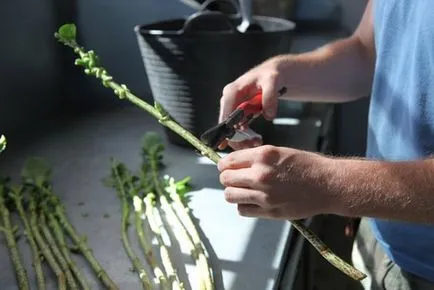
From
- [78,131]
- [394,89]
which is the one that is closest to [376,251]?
[394,89]

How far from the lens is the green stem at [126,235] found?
2.71 ft

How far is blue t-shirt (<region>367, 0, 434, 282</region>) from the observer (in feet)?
2.65

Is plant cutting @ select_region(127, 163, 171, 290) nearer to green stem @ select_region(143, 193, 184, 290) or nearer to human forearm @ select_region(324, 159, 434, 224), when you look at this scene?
green stem @ select_region(143, 193, 184, 290)

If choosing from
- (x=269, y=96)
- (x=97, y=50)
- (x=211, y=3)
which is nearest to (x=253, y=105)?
(x=269, y=96)

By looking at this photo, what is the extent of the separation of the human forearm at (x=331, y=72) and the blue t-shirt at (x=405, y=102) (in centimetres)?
12

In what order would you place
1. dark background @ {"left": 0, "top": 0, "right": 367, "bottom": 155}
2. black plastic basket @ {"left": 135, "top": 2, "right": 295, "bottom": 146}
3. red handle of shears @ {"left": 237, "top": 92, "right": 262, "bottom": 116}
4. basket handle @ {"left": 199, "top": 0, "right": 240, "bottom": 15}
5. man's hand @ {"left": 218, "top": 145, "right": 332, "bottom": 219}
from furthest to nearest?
dark background @ {"left": 0, "top": 0, "right": 367, "bottom": 155} < basket handle @ {"left": 199, "top": 0, "right": 240, "bottom": 15} < black plastic basket @ {"left": 135, "top": 2, "right": 295, "bottom": 146} < red handle of shears @ {"left": 237, "top": 92, "right": 262, "bottom": 116} < man's hand @ {"left": 218, "top": 145, "right": 332, "bottom": 219}

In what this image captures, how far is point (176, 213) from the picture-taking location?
103 cm

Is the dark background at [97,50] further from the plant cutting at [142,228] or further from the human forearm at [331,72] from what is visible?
the human forearm at [331,72]

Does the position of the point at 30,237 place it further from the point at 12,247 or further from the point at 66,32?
the point at 66,32

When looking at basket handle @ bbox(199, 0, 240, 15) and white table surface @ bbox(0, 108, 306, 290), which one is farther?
basket handle @ bbox(199, 0, 240, 15)

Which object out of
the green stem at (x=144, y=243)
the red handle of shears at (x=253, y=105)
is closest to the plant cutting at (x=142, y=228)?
the green stem at (x=144, y=243)

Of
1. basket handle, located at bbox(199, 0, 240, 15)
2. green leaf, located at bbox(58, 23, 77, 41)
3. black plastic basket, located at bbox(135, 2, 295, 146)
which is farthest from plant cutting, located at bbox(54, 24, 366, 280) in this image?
basket handle, located at bbox(199, 0, 240, 15)

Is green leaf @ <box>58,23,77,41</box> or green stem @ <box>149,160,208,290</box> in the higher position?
green leaf @ <box>58,23,77,41</box>

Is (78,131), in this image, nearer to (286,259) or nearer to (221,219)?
(221,219)
